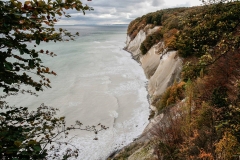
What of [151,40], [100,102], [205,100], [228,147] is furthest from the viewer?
[151,40]

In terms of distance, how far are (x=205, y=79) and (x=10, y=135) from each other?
13.5 metres

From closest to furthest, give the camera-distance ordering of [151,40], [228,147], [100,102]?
1. [228,147]
2. [100,102]
3. [151,40]

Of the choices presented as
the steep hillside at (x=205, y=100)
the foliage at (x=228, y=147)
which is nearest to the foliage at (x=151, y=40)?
the steep hillside at (x=205, y=100)

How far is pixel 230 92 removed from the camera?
11.3 metres

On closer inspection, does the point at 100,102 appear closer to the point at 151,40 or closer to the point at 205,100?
the point at 205,100

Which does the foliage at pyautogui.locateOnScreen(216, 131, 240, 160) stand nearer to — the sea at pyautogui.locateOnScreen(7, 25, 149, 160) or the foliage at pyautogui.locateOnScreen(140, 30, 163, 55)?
the sea at pyautogui.locateOnScreen(7, 25, 149, 160)

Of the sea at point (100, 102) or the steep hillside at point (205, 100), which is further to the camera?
the sea at point (100, 102)

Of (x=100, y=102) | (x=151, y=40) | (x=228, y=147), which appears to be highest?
(x=151, y=40)

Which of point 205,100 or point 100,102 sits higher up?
point 205,100

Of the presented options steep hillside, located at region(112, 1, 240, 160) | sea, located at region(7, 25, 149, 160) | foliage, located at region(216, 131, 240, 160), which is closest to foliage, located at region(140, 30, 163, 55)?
sea, located at region(7, 25, 149, 160)

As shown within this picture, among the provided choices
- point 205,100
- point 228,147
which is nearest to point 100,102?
point 205,100

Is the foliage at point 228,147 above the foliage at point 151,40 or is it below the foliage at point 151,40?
below

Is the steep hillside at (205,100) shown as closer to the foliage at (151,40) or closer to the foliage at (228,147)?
the foliage at (228,147)

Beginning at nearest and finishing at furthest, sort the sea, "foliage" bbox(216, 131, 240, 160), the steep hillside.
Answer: the steep hillside < "foliage" bbox(216, 131, 240, 160) < the sea
